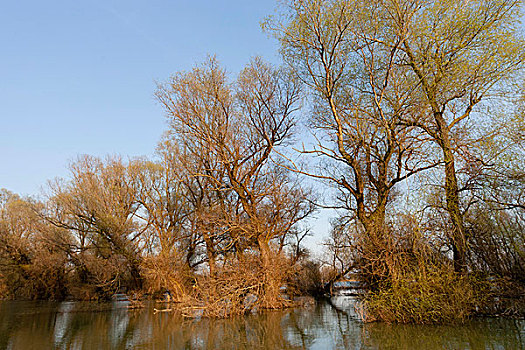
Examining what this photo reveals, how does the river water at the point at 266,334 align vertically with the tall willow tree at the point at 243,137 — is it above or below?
below

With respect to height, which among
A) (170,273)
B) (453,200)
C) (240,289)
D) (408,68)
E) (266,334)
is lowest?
(266,334)

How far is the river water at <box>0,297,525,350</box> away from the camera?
811 cm

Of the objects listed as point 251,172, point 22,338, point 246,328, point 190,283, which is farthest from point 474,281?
point 190,283

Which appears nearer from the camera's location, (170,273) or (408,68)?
(408,68)

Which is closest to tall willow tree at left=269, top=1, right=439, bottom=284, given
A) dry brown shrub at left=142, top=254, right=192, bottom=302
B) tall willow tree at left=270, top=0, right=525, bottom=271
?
tall willow tree at left=270, top=0, right=525, bottom=271

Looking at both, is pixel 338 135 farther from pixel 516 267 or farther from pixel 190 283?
pixel 190 283

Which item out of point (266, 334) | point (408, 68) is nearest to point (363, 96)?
point (408, 68)

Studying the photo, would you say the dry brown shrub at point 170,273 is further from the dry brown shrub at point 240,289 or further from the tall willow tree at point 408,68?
the tall willow tree at point 408,68

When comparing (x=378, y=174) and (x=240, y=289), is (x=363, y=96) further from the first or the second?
(x=240, y=289)

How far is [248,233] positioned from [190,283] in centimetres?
718

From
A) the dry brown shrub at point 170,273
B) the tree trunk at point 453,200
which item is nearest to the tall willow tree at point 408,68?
the tree trunk at point 453,200

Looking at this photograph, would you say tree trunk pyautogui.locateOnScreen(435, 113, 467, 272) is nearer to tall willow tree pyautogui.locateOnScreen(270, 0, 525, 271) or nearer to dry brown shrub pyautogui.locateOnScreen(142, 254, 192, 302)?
tall willow tree pyautogui.locateOnScreen(270, 0, 525, 271)

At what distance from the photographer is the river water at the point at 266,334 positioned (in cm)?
811

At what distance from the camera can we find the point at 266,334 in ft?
33.9
